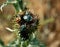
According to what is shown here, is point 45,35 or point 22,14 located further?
point 45,35

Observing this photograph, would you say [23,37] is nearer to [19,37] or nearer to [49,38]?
[19,37]

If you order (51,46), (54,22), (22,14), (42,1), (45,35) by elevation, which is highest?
(42,1)

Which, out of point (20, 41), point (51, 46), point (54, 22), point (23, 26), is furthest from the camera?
point (54, 22)

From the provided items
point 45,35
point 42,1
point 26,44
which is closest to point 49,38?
point 45,35

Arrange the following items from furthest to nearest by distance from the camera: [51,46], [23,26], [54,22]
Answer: [54,22] → [51,46] → [23,26]
